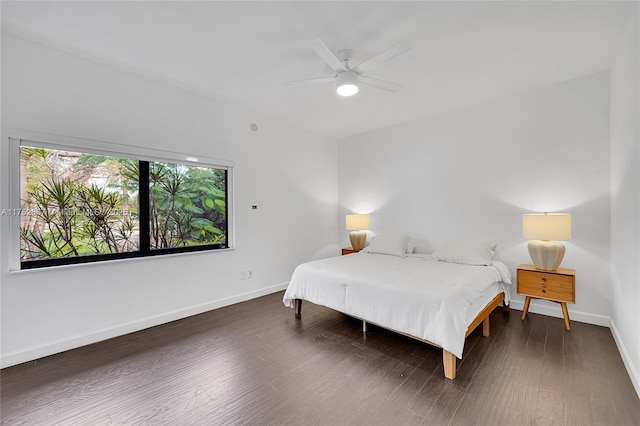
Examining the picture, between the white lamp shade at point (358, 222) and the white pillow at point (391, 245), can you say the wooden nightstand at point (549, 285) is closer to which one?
the white pillow at point (391, 245)

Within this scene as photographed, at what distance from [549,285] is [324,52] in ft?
10.4

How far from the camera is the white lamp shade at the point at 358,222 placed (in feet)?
15.5

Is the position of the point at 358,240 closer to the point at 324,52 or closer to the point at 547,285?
the point at 547,285

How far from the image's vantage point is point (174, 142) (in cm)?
323

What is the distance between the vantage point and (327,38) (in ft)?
7.45

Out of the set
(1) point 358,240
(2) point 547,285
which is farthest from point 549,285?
(1) point 358,240

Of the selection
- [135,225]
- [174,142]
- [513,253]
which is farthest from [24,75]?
[513,253]

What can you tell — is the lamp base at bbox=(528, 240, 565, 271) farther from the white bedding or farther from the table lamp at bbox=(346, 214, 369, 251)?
the table lamp at bbox=(346, 214, 369, 251)

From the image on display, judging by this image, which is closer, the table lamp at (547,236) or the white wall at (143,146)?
the white wall at (143,146)

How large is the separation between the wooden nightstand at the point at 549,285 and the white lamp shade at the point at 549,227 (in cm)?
38

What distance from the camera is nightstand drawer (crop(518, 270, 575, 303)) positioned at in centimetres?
276

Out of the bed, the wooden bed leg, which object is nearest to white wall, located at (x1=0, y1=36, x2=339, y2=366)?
the bed

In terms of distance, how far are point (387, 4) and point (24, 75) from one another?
301cm

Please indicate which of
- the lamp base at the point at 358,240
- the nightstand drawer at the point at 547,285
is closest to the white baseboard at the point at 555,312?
the nightstand drawer at the point at 547,285
